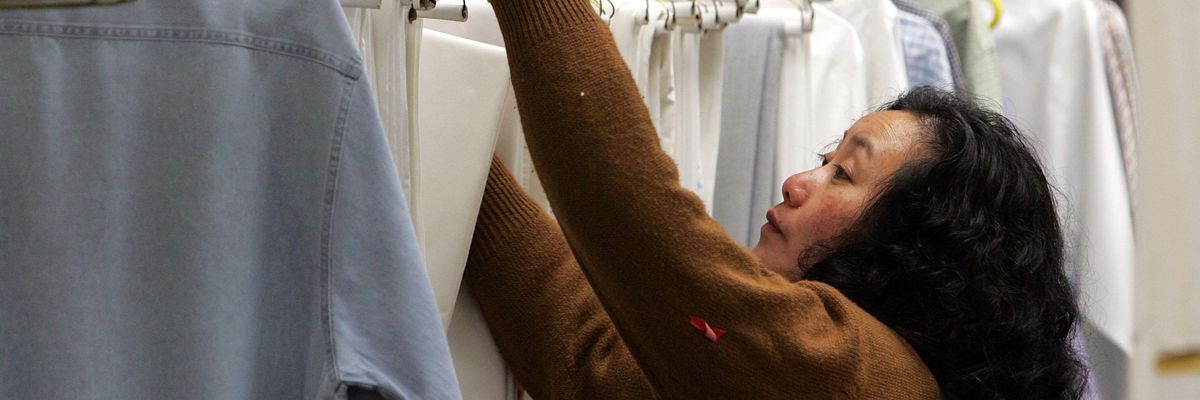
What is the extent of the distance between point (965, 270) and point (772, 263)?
0.53 ft

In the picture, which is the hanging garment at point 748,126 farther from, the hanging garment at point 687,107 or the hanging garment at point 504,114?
the hanging garment at point 504,114

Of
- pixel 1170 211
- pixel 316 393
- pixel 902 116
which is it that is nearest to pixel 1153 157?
pixel 1170 211

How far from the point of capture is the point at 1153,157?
40cm

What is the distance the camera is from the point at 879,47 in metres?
1.71

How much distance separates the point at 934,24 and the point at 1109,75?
0.30m

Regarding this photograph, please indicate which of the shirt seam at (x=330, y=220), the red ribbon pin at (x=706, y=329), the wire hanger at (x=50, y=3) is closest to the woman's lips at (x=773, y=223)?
the red ribbon pin at (x=706, y=329)

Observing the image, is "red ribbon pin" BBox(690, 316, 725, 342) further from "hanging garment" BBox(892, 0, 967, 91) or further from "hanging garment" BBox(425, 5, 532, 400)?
"hanging garment" BBox(892, 0, 967, 91)

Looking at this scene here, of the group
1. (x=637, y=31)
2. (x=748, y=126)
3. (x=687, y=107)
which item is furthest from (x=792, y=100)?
(x=637, y=31)

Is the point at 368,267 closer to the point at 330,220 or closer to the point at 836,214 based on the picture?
the point at 330,220

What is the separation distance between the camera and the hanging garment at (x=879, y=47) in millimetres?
1682

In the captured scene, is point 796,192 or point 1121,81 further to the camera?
point 1121,81

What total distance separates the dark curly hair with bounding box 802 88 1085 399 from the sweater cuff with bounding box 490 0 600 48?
35 cm

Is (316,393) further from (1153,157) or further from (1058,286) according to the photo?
(1058,286)

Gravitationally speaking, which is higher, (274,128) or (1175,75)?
(1175,75)
